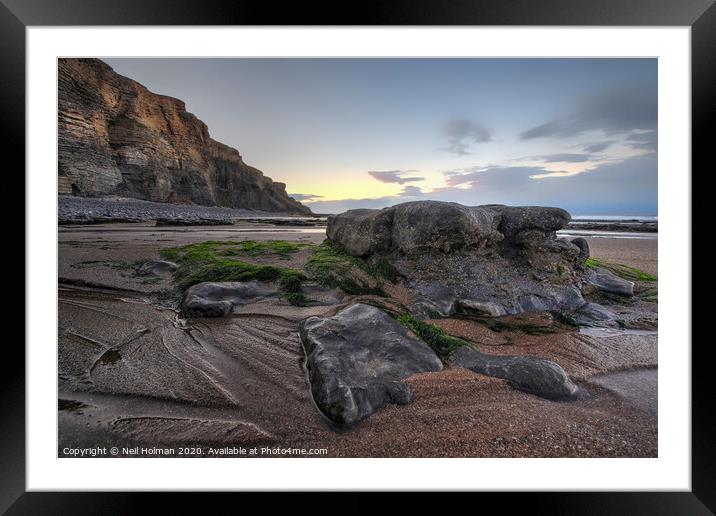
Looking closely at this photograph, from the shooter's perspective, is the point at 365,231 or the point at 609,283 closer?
the point at 609,283

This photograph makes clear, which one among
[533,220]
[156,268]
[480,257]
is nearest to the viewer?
[480,257]

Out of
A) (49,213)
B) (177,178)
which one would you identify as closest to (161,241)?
(49,213)

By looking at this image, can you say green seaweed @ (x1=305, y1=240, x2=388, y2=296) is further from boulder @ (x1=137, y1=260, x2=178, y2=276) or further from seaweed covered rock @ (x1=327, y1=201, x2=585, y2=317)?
boulder @ (x1=137, y1=260, x2=178, y2=276)

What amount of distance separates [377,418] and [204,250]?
494cm

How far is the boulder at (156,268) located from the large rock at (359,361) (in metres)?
3.00

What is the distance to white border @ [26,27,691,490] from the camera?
158 centimetres

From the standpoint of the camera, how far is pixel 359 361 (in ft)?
6.38

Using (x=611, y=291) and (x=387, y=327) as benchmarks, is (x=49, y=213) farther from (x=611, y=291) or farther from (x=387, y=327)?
(x=611, y=291)

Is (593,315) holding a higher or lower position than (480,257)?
lower

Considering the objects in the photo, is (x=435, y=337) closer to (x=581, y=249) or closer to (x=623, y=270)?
(x=581, y=249)

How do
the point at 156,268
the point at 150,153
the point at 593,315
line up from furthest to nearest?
the point at 150,153 → the point at 156,268 → the point at 593,315

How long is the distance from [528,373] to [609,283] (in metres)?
2.75

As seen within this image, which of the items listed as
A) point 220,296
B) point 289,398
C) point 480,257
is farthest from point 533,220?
point 220,296
